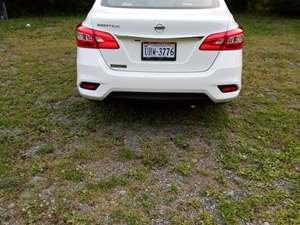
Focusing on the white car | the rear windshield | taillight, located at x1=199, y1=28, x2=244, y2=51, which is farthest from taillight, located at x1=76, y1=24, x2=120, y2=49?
taillight, located at x1=199, y1=28, x2=244, y2=51

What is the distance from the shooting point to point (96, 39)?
136 inches

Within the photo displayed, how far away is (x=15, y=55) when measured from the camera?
6.59 meters

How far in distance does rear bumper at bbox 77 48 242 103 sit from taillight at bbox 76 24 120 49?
0.19 ft

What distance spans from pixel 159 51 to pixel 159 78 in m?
0.23

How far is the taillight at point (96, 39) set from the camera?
341cm

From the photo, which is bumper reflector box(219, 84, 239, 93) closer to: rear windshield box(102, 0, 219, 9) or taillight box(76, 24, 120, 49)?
rear windshield box(102, 0, 219, 9)

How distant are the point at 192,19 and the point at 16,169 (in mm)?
1867

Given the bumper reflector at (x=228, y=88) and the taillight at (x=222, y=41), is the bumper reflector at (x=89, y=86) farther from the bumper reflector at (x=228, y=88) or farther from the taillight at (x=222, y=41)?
the bumper reflector at (x=228, y=88)

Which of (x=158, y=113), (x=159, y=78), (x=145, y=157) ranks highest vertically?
(x=159, y=78)

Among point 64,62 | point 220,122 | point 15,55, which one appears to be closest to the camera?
point 220,122

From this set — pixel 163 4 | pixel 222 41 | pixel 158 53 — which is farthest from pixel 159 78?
pixel 163 4

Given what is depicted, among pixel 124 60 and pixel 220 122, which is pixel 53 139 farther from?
pixel 220 122

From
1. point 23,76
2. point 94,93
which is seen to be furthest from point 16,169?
point 23,76

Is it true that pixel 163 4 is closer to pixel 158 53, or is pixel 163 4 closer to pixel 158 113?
pixel 158 53
